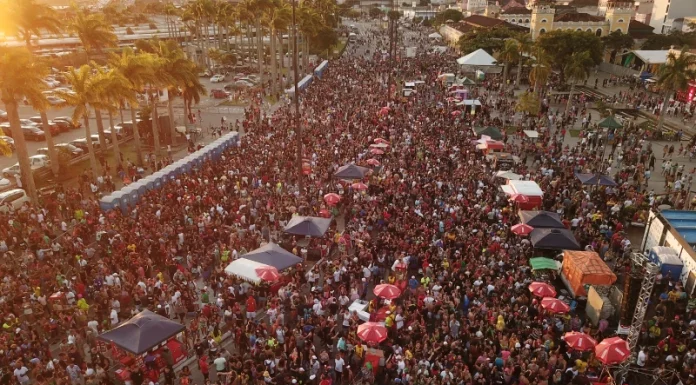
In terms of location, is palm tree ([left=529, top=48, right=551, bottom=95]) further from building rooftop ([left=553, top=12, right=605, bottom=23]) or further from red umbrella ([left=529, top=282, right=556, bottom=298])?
building rooftop ([left=553, top=12, right=605, bottom=23])

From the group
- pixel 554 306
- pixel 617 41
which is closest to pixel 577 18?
pixel 617 41

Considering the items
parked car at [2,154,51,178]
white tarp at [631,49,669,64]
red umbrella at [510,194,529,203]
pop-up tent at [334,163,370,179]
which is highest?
white tarp at [631,49,669,64]

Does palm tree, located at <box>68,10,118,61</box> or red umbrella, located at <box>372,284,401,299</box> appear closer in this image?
red umbrella, located at <box>372,284,401,299</box>

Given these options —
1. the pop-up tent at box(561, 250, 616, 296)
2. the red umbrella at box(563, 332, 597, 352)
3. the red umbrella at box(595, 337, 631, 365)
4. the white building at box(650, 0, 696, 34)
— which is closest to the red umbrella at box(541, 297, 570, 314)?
the red umbrella at box(563, 332, 597, 352)

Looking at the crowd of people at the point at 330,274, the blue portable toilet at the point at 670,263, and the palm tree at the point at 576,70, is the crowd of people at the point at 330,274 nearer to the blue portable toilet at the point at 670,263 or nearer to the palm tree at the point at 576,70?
the blue portable toilet at the point at 670,263

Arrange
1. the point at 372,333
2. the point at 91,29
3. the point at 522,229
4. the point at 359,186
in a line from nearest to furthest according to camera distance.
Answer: the point at 372,333 → the point at 522,229 → the point at 359,186 → the point at 91,29

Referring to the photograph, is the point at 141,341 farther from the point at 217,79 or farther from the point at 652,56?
the point at 652,56

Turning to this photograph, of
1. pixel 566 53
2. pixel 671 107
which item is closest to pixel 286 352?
pixel 671 107

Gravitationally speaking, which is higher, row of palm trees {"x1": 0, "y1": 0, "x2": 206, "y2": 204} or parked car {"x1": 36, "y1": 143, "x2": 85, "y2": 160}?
row of palm trees {"x1": 0, "y1": 0, "x2": 206, "y2": 204}
